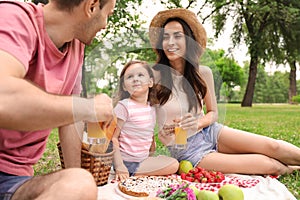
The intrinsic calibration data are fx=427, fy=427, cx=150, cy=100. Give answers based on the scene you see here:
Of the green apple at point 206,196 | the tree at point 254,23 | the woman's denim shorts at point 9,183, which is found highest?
the tree at point 254,23

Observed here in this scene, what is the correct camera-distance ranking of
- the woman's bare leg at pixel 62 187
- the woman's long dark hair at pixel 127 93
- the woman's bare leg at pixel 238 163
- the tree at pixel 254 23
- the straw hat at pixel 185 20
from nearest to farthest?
the woman's bare leg at pixel 62 187, the woman's long dark hair at pixel 127 93, the straw hat at pixel 185 20, the woman's bare leg at pixel 238 163, the tree at pixel 254 23

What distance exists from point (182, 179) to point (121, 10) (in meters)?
6.74

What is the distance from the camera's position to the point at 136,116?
228 cm

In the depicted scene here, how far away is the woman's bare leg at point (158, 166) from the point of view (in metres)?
2.70

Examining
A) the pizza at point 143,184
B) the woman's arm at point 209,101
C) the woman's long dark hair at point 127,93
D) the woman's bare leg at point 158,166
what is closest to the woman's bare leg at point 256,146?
the woman's arm at point 209,101

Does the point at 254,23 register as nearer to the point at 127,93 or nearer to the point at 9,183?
the point at 127,93

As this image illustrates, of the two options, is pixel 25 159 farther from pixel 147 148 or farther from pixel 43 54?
pixel 147 148

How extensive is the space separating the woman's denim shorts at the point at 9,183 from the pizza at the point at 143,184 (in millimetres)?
997

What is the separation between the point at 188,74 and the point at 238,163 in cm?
91

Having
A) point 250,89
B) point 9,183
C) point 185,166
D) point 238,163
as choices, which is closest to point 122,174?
point 185,166

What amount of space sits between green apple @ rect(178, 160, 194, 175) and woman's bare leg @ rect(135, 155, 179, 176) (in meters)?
0.06

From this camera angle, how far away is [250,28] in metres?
19.0

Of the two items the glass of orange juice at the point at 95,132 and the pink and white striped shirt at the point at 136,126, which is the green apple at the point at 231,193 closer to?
the pink and white striped shirt at the point at 136,126

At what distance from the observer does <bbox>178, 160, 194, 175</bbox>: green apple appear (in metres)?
3.22
